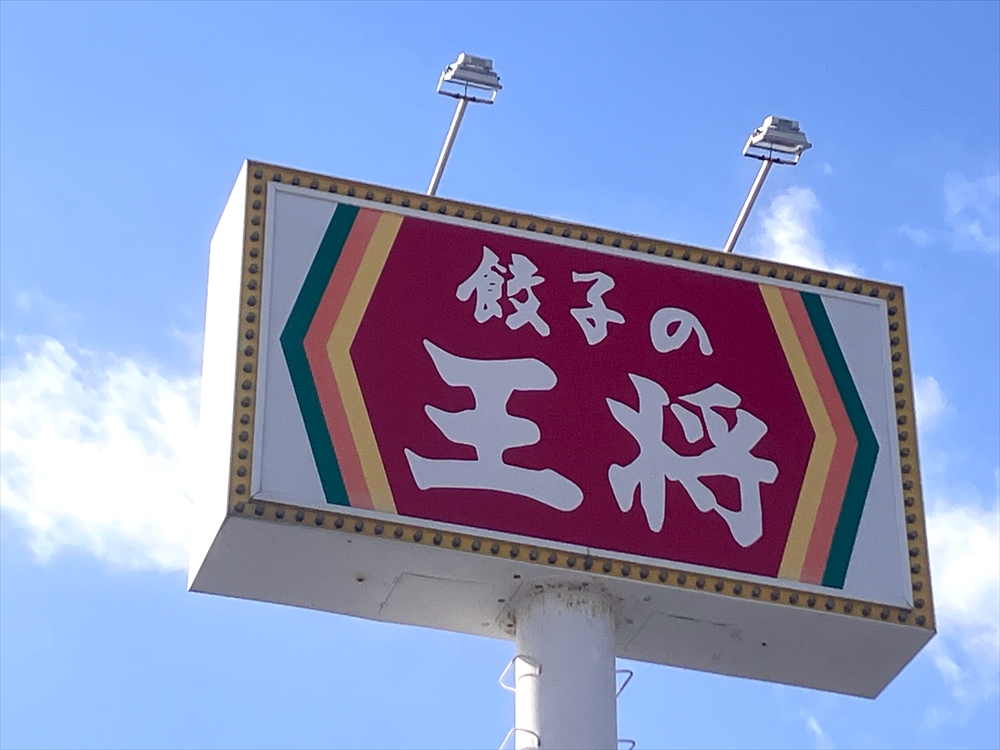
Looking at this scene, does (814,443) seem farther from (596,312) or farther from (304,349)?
(304,349)

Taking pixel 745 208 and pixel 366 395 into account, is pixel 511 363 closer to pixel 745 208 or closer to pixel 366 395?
pixel 366 395

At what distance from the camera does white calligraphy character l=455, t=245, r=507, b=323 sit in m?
15.1

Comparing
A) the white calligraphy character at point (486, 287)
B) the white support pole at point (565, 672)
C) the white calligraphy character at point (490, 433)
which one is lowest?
the white support pole at point (565, 672)

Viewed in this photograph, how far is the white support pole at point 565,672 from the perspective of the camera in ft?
45.8

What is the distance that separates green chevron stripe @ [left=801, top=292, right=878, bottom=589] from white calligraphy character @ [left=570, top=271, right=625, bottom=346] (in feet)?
4.94

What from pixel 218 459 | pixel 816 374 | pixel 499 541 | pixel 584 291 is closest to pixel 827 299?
pixel 816 374

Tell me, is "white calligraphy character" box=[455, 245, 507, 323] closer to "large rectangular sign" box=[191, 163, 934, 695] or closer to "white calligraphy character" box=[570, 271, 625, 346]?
"large rectangular sign" box=[191, 163, 934, 695]

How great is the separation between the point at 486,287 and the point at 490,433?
115 cm

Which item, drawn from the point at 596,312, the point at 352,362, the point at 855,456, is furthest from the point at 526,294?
the point at 855,456

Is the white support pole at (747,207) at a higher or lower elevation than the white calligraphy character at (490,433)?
higher

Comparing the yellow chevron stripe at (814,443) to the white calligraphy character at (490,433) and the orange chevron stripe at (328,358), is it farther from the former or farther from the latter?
the orange chevron stripe at (328,358)

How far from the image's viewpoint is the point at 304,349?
14.5 metres

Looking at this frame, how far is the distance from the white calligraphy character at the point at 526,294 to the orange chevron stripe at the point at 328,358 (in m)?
1.01

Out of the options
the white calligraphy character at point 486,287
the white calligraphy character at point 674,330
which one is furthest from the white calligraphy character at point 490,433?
the white calligraphy character at point 674,330
